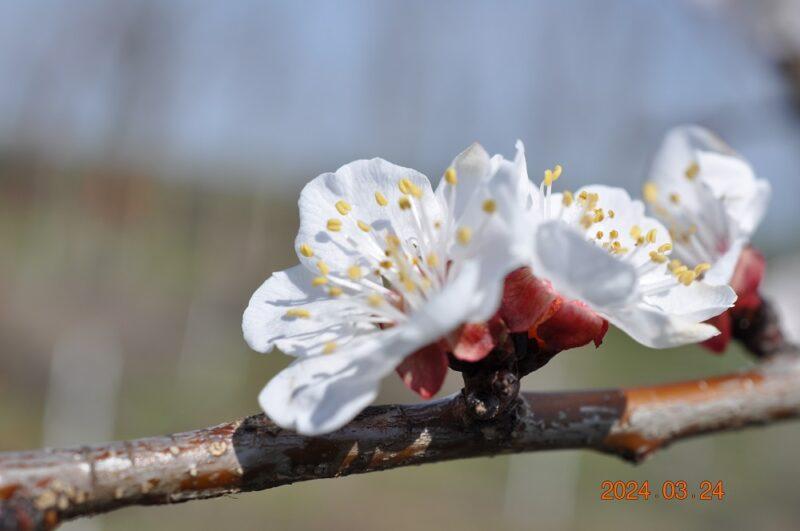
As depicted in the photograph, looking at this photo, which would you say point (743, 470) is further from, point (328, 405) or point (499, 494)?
point (328, 405)

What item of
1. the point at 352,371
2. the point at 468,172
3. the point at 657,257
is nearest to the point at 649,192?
the point at 657,257

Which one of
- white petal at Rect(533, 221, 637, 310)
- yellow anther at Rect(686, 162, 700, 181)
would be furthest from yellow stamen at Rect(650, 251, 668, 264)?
yellow anther at Rect(686, 162, 700, 181)

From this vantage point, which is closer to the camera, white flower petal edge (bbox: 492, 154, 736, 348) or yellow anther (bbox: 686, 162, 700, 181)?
white flower petal edge (bbox: 492, 154, 736, 348)

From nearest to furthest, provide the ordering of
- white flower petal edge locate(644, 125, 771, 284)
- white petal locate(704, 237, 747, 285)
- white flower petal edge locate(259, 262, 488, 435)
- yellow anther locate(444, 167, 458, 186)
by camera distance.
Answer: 1. white flower petal edge locate(259, 262, 488, 435)
2. yellow anther locate(444, 167, 458, 186)
3. white petal locate(704, 237, 747, 285)
4. white flower petal edge locate(644, 125, 771, 284)

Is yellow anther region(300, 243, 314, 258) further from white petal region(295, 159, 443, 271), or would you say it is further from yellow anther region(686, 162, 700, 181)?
yellow anther region(686, 162, 700, 181)

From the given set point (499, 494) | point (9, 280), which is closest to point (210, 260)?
point (9, 280)

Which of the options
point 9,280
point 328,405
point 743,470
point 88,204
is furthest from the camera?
point 9,280

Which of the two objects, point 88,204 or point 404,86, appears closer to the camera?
point 88,204

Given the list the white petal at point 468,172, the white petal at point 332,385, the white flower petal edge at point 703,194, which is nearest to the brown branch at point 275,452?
the white petal at point 332,385
